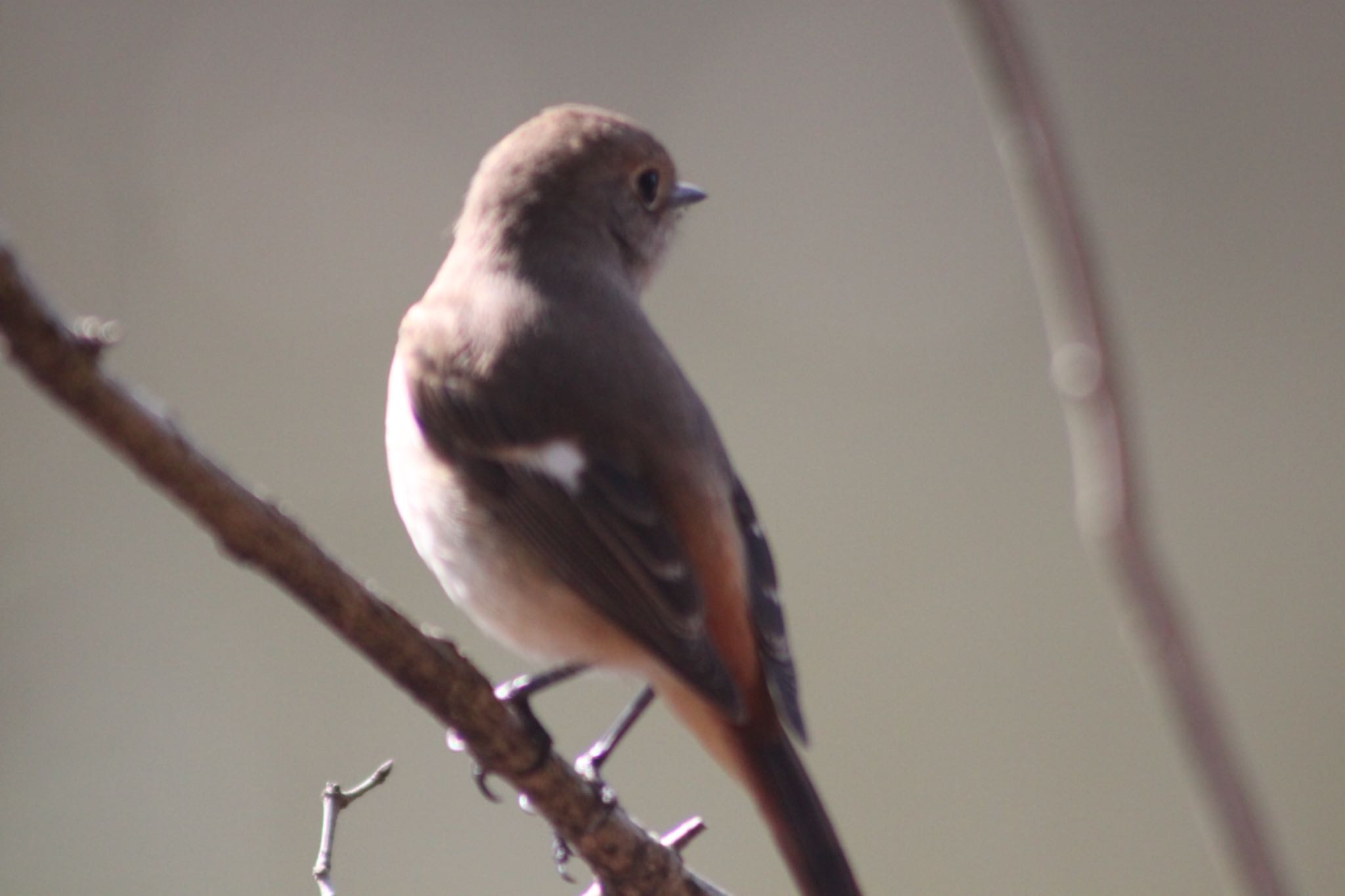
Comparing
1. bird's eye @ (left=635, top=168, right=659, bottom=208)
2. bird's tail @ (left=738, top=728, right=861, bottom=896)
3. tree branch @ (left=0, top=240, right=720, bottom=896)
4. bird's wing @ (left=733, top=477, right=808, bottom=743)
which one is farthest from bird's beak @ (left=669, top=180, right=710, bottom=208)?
tree branch @ (left=0, top=240, right=720, bottom=896)

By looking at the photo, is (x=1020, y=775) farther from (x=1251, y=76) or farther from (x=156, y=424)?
(x=156, y=424)

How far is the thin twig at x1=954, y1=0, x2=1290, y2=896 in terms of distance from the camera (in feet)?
3.18

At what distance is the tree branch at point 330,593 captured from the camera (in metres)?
1.27

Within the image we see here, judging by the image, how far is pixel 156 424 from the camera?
136 cm

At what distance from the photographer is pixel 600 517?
7.18 ft

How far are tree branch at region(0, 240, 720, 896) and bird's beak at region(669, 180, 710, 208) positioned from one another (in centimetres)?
153

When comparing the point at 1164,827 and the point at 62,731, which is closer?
the point at 1164,827

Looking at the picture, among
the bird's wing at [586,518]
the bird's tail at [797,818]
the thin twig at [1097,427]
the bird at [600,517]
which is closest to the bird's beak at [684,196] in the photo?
the bird at [600,517]

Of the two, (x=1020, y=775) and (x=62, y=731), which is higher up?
(x=1020, y=775)

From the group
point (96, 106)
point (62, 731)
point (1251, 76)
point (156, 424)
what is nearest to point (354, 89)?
point (96, 106)

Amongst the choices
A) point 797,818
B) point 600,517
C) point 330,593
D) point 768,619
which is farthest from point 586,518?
point 330,593

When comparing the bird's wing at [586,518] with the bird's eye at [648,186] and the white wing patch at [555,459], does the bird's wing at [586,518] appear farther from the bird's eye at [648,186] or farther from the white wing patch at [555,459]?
the bird's eye at [648,186]

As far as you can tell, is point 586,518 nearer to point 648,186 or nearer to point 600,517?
point 600,517

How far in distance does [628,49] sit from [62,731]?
2.91 metres
